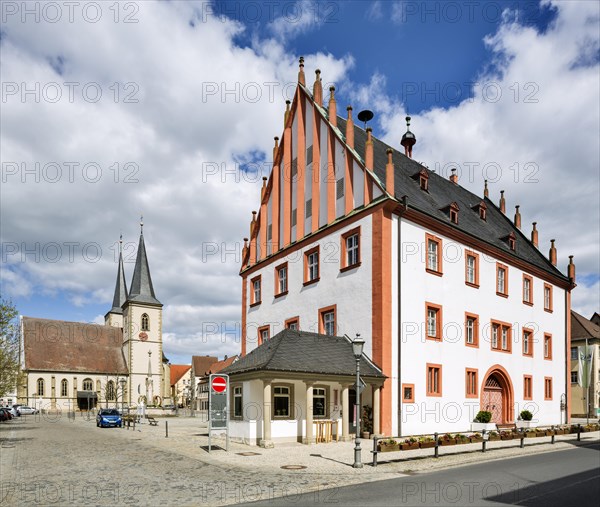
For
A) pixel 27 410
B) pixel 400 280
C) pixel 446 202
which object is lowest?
pixel 27 410

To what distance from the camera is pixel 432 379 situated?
2808cm

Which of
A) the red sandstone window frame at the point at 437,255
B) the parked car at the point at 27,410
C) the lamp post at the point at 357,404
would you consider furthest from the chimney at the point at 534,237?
the parked car at the point at 27,410

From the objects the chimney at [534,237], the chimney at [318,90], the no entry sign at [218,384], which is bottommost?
the no entry sign at [218,384]

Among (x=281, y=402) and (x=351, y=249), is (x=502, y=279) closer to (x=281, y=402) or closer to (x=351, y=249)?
(x=351, y=249)

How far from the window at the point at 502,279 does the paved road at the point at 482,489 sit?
1792cm

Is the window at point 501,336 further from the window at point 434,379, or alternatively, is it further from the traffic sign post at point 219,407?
the traffic sign post at point 219,407

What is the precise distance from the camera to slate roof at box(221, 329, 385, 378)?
22672 millimetres

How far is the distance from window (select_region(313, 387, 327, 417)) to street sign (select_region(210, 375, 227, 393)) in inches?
190

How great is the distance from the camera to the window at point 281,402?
2295 centimetres

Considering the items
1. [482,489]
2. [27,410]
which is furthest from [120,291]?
[482,489]

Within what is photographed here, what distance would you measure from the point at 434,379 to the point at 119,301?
282 ft

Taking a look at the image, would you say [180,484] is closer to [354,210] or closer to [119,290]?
[354,210]

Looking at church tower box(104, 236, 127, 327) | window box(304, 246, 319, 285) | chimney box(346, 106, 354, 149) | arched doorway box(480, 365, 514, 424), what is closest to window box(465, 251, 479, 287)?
arched doorway box(480, 365, 514, 424)

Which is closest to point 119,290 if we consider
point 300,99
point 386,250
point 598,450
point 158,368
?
point 158,368
